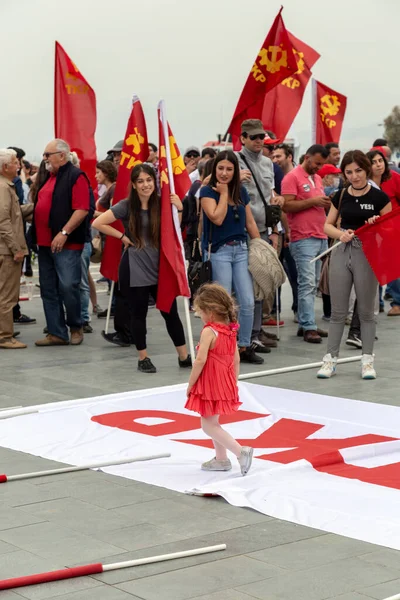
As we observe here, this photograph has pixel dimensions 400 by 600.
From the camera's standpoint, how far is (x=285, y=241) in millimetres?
12586

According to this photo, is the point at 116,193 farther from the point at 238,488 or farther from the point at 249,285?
the point at 238,488

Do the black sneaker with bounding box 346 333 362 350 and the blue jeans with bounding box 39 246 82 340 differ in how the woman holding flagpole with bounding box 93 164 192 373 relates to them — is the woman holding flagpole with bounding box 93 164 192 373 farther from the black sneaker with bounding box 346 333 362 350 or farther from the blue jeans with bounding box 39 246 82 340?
the black sneaker with bounding box 346 333 362 350

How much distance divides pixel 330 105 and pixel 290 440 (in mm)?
10718

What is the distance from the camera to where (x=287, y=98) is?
48.9 ft

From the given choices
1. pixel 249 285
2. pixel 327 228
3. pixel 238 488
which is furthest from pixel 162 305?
pixel 238 488

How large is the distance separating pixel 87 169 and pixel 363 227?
195 inches

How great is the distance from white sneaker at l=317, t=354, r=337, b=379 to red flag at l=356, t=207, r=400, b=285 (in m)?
0.79

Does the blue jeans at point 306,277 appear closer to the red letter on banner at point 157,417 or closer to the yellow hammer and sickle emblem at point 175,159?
the yellow hammer and sickle emblem at point 175,159

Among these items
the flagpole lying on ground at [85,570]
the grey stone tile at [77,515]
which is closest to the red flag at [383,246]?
the grey stone tile at [77,515]

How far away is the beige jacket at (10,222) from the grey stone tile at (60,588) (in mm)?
7064

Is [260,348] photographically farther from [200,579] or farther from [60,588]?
[60,588]

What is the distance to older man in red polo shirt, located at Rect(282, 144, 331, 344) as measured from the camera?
11.6m

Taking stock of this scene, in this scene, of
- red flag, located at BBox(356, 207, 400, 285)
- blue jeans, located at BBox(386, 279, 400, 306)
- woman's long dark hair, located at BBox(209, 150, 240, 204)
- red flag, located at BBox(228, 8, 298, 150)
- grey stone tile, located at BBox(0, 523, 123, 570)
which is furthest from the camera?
blue jeans, located at BBox(386, 279, 400, 306)

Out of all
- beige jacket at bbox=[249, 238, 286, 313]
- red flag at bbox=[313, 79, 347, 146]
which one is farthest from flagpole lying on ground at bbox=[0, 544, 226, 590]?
red flag at bbox=[313, 79, 347, 146]
